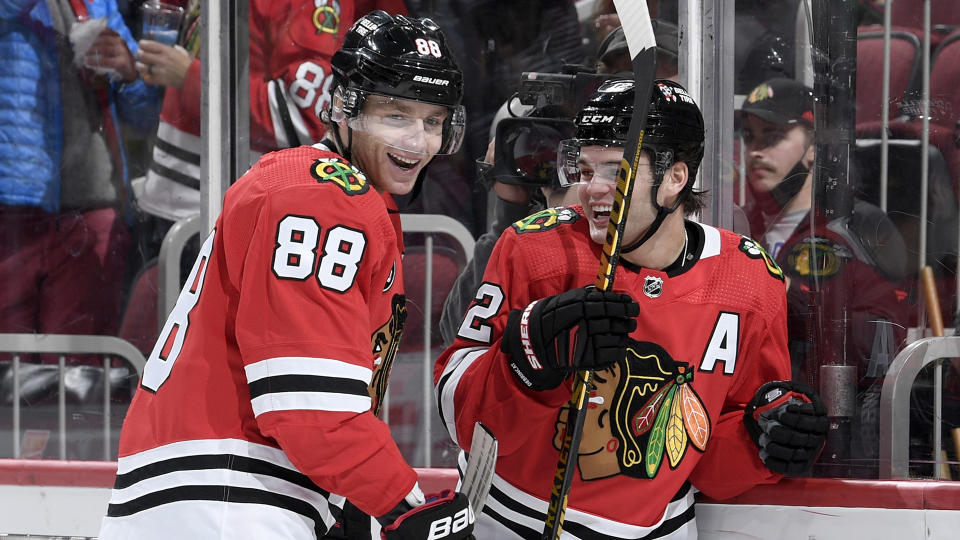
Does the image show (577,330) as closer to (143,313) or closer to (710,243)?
(710,243)

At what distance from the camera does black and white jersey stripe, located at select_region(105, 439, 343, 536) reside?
1.42 meters

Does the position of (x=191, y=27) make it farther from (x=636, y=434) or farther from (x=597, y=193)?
(x=636, y=434)

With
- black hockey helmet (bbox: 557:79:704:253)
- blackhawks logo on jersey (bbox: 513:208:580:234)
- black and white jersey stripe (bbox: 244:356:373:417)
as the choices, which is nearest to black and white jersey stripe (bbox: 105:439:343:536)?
black and white jersey stripe (bbox: 244:356:373:417)

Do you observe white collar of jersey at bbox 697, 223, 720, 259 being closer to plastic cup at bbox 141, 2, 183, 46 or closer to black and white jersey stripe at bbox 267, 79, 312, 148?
black and white jersey stripe at bbox 267, 79, 312, 148

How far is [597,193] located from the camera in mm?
1732

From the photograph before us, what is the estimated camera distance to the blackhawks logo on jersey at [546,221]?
5.94 feet

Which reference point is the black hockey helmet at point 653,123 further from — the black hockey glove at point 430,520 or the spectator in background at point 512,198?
the black hockey glove at point 430,520

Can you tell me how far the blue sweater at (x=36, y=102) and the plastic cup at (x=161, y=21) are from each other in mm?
62

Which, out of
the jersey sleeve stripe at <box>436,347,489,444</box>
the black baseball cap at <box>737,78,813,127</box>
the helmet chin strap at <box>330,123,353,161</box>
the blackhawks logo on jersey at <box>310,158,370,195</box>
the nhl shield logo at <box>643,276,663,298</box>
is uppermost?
the black baseball cap at <box>737,78,813,127</box>

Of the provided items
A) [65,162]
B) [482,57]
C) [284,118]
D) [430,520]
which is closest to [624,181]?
[430,520]

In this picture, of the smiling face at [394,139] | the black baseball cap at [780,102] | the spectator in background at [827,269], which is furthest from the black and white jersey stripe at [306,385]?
the black baseball cap at [780,102]

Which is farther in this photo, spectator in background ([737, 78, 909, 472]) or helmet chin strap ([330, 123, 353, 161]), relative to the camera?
spectator in background ([737, 78, 909, 472])

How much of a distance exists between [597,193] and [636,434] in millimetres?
403

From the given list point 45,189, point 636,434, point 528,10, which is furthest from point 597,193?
point 45,189
